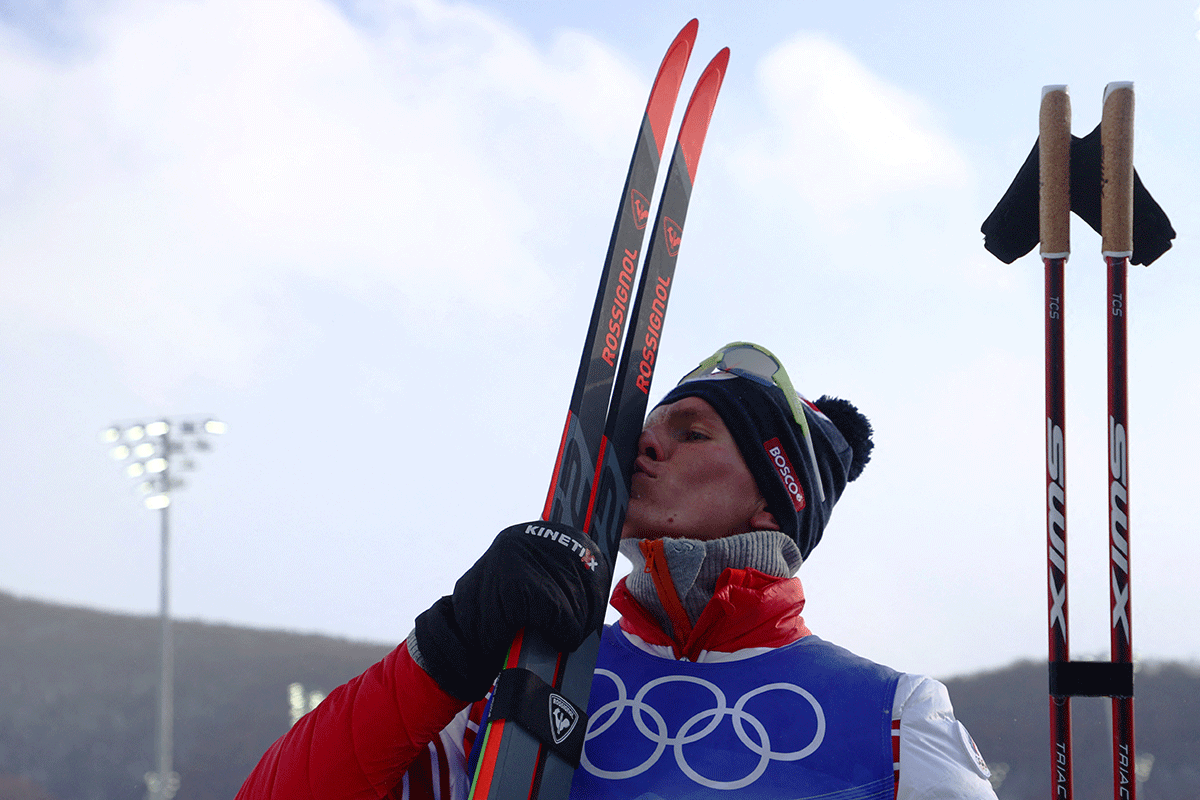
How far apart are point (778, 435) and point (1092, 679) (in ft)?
2.33

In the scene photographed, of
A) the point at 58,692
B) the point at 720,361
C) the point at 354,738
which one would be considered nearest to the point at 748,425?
the point at 720,361

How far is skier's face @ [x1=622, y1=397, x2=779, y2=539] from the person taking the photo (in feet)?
5.48

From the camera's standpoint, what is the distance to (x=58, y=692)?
2902 cm

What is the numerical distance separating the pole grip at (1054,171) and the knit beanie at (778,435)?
0.57 meters

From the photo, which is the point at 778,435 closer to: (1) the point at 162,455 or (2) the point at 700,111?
(2) the point at 700,111

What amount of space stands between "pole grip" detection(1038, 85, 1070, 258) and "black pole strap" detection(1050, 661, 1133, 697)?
785 millimetres

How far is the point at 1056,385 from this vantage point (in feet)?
6.02

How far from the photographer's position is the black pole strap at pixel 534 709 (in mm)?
1395

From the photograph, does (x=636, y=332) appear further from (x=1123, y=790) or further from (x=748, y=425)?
(x=1123, y=790)

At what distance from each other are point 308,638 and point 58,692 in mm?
7397

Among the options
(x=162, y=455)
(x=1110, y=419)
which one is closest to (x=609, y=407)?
(x=1110, y=419)

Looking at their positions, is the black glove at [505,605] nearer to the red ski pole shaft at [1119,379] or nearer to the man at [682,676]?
the man at [682,676]

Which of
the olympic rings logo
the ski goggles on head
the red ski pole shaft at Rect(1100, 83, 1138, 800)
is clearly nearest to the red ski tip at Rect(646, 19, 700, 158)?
the ski goggles on head

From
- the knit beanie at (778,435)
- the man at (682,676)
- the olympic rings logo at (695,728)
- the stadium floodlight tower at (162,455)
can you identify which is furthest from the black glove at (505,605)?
the stadium floodlight tower at (162,455)
